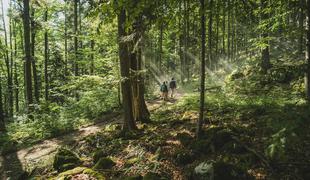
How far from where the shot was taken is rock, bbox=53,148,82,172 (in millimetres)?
8148

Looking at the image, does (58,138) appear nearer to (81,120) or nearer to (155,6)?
(81,120)

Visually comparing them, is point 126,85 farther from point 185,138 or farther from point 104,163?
point 104,163

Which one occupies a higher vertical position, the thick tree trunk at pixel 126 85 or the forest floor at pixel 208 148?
the thick tree trunk at pixel 126 85

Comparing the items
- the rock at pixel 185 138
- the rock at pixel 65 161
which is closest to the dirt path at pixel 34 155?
the rock at pixel 65 161

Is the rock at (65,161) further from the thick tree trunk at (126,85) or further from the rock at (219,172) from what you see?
the rock at (219,172)

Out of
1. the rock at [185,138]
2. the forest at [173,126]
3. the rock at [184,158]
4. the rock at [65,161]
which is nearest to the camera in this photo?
the forest at [173,126]

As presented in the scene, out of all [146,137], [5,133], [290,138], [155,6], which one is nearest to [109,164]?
[146,137]

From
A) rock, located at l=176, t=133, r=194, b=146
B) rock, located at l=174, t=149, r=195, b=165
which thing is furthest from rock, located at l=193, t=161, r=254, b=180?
rock, located at l=176, t=133, r=194, b=146

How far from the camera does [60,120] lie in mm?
14805

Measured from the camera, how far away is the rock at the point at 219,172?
5414mm

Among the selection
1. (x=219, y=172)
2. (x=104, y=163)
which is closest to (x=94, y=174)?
(x=104, y=163)

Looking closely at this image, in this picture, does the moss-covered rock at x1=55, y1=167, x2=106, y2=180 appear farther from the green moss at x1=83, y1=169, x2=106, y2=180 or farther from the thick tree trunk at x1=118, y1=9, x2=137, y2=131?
the thick tree trunk at x1=118, y1=9, x2=137, y2=131

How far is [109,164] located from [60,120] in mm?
7946

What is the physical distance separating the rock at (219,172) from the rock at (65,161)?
4.05 meters
